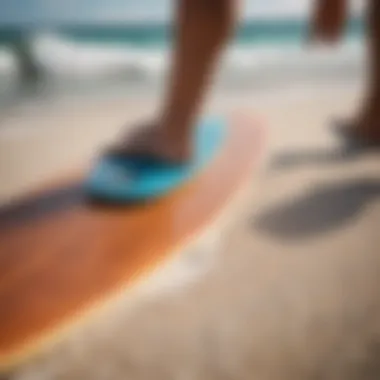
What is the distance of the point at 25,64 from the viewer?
0.94 metres

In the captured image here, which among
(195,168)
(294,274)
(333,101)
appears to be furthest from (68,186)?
(333,101)

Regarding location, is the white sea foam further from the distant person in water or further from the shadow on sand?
the shadow on sand

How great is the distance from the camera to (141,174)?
0.74 m

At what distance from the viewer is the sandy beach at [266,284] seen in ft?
1.64

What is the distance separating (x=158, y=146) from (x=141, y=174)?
0.12 feet

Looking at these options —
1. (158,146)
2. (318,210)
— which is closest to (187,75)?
(158,146)

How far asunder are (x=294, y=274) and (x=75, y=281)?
0.58 feet

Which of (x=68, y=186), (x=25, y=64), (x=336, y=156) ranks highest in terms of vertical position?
(x=25, y=64)

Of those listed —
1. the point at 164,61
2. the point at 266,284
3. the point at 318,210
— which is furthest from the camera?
the point at 164,61

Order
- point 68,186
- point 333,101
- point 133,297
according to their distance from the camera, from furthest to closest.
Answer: point 333,101
point 68,186
point 133,297

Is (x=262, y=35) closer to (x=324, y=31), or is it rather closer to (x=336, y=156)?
(x=324, y=31)

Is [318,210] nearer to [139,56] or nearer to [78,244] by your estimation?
[78,244]

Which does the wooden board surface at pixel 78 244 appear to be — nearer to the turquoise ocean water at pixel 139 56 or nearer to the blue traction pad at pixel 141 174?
the blue traction pad at pixel 141 174

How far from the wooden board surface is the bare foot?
3 cm
